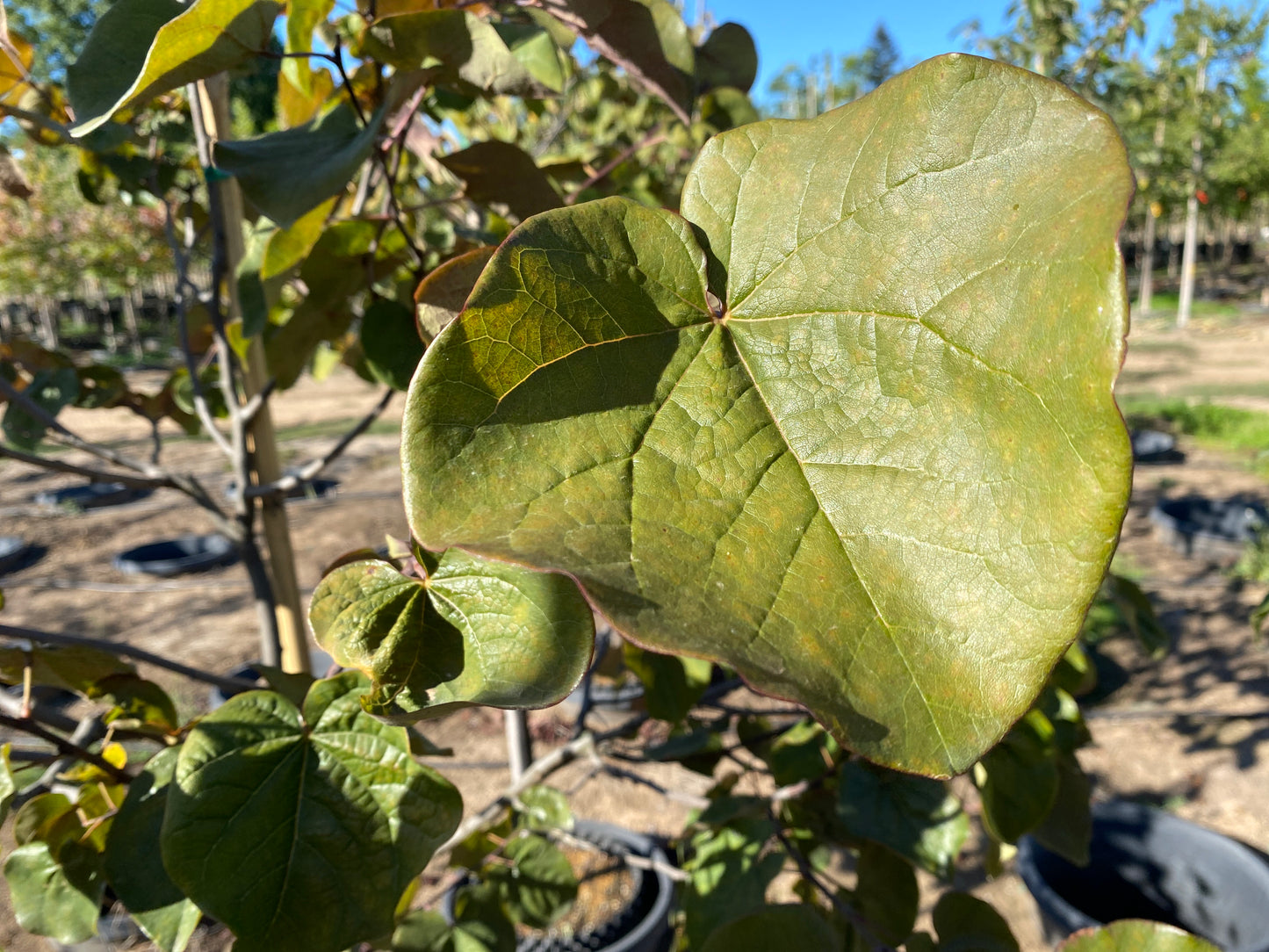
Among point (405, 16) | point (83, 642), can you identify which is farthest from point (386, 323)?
point (83, 642)

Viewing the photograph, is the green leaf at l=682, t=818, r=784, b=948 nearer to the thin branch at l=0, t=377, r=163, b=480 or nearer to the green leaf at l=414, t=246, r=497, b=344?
the green leaf at l=414, t=246, r=497, b=344

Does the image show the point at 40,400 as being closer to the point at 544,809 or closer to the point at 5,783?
the point at 5,783

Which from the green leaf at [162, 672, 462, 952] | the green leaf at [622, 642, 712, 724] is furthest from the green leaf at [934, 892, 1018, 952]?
the green leaf at [162, 672, 462, 952]

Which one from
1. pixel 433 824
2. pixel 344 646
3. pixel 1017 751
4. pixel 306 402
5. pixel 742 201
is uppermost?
pixel 742 201

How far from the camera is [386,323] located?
0.82 m

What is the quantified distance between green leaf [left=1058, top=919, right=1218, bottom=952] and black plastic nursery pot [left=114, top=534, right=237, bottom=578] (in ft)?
14.4

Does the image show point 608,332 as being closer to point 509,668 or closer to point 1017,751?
point 509,668

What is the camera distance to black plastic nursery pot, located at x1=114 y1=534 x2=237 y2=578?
4.32 metres

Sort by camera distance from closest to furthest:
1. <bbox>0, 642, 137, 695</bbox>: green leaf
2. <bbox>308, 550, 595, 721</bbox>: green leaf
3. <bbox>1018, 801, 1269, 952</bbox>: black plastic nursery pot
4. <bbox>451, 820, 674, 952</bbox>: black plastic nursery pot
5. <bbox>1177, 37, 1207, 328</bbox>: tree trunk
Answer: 1. <bbox>308, 550, 595, 721</bbox>: green leaf
2. <bbox>0, 642, 137, 695</bbox>: green leaf
3. <bbox>451, 820, 674, 952</bbox>: black plastic nursery pot
4. <bbox>1018, 801, 1269, 952</bbox>: black plastic nursery pot
5. <bbox>1177, 37, 1207, 328</bbox>: tree trunk

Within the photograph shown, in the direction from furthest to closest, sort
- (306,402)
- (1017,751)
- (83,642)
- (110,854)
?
1. (306,402)
2. (1017,751)
3. (83,642)
4. (110,854)

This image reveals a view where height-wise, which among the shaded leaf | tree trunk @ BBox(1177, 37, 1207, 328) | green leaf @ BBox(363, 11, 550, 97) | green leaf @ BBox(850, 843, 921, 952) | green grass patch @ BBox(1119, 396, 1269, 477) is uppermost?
tree trunk @ BBox(1177, 37, 1207, 328)

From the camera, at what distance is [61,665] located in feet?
2.33

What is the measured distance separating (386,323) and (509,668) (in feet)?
1.64

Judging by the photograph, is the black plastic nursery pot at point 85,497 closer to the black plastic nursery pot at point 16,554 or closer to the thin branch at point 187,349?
the black plastic nursery pot at point 16,554
